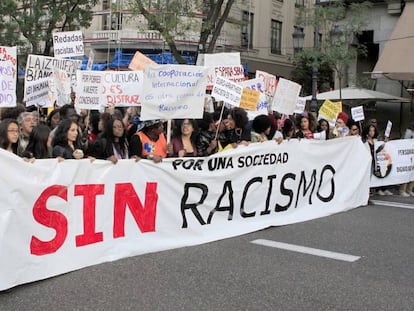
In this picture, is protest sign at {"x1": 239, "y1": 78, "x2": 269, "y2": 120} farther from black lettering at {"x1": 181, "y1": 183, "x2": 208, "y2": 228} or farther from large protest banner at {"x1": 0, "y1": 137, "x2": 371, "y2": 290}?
black lettering at {"x1": 181, "y1": 183, "x2": 208, "y2": 228}

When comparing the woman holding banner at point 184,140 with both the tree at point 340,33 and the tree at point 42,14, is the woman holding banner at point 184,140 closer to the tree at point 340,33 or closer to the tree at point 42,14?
the tree at point 340,33

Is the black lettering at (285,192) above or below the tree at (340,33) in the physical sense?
below

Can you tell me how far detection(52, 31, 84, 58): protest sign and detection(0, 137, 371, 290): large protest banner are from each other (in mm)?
5002

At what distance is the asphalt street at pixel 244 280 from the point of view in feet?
15.2

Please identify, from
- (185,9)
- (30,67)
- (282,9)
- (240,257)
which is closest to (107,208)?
(240,257)

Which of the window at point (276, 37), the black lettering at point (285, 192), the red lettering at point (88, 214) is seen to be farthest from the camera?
the window at point (276, 37)

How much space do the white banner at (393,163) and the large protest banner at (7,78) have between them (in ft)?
21.8

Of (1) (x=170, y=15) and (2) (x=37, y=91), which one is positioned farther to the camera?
(1) (x=170, y=15)

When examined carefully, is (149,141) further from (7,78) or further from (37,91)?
(37,91)

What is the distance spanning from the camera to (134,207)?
235 inches

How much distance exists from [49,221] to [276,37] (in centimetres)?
3480

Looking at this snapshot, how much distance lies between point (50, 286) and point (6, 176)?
1.02 meters

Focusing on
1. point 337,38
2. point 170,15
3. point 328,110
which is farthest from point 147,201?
point 337,38

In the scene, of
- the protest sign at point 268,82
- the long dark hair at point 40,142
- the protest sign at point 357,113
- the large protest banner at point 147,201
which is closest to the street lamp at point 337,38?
the protest sign at point 357,113
